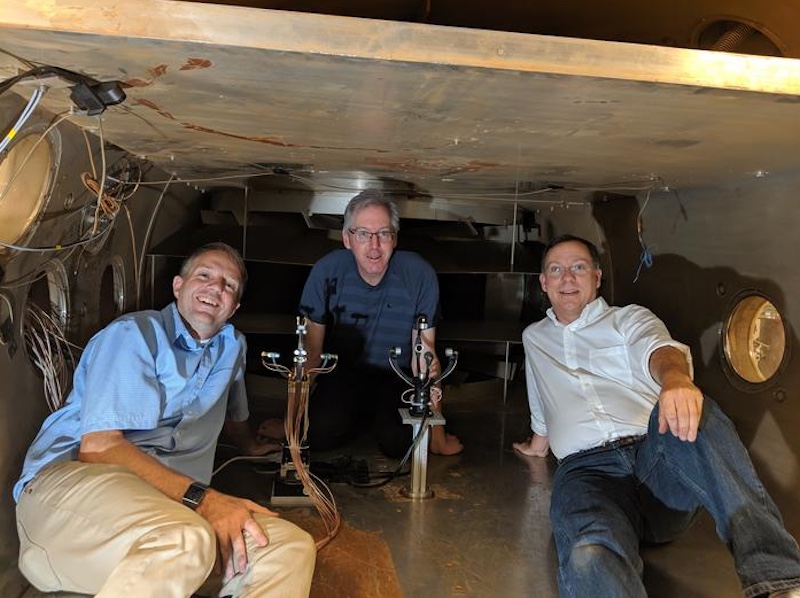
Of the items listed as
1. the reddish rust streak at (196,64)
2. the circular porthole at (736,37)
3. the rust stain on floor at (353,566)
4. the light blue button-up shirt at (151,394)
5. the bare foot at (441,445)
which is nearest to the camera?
the reddish rust streak at (196,64)

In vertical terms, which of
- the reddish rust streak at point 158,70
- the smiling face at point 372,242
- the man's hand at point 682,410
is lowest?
the man's hand at point 682,410

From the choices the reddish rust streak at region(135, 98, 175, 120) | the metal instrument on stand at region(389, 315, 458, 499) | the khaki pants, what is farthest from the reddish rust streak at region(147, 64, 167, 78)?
the metal instrument on stand at region(389, 315, 458, 499)

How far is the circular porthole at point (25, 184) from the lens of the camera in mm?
1337

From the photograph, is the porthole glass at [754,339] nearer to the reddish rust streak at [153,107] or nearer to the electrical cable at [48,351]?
the reddish rust streak at [153,107]

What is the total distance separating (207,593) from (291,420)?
548mm

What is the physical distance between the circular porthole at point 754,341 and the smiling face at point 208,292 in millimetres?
1543

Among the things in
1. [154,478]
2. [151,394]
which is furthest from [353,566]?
[151,394]

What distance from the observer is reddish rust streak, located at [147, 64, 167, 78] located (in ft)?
3.05

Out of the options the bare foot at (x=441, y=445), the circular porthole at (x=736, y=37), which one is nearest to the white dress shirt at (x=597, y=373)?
the bare foot at (x=441, y=445)

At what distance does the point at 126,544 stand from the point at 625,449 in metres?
1.16

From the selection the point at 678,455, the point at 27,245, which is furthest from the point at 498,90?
the point at 27,245

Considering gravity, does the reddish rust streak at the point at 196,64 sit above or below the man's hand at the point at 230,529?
above

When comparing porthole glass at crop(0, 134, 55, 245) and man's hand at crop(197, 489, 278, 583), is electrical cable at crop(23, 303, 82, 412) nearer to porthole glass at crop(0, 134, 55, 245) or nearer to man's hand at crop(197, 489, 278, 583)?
porthole glass at crop(0, 134, 55, 245)

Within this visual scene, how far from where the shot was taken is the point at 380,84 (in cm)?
97
